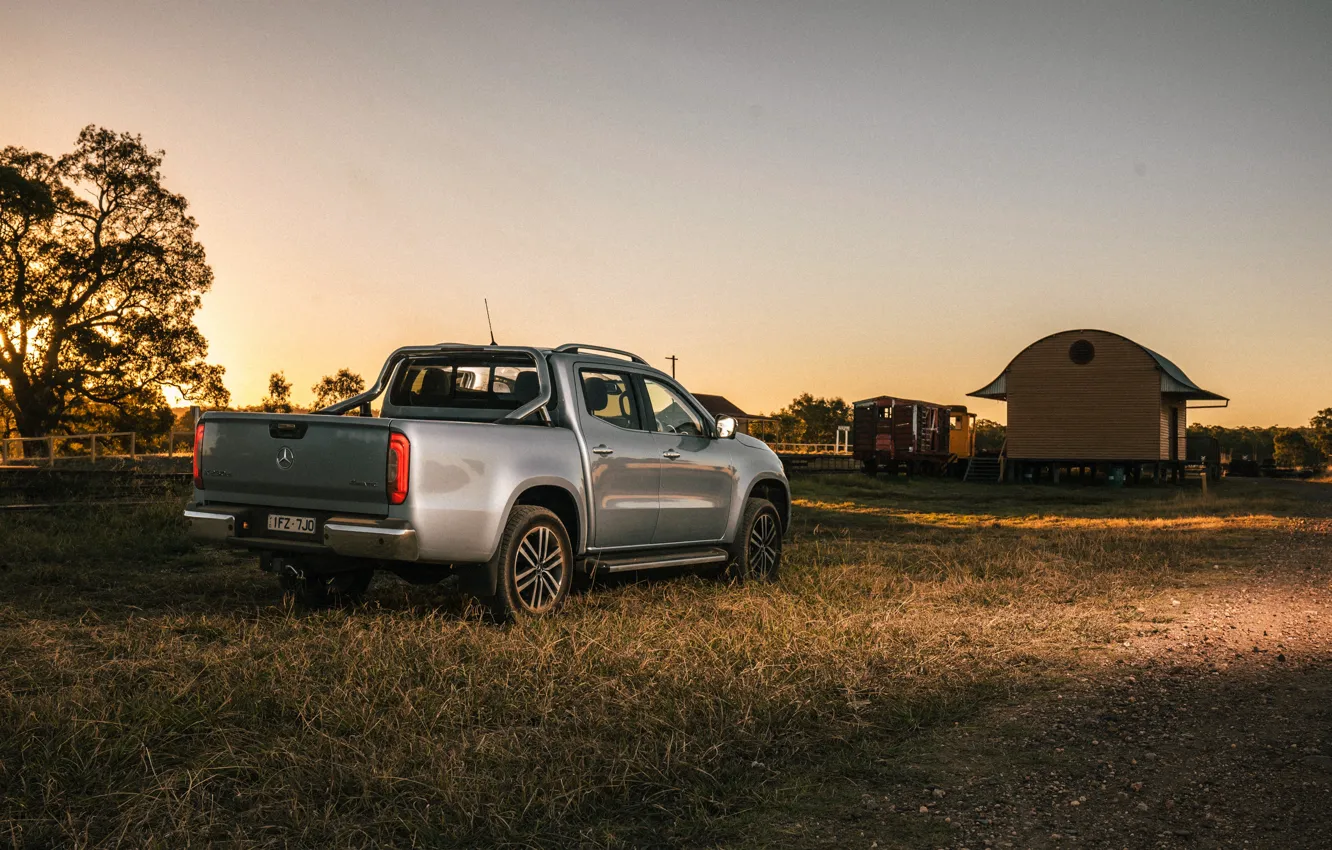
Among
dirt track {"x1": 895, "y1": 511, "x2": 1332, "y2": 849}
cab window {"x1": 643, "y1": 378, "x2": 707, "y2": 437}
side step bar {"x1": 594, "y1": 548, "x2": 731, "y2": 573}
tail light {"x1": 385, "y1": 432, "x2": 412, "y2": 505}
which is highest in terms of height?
cab window {"x1": 643, "y1": 378, "x2": 707, "y2": 437}

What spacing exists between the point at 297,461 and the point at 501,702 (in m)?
2.53

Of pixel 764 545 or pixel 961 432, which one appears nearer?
pixel 764 545

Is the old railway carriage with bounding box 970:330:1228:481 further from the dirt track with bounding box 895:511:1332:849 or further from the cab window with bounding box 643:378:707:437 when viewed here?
the dirt track with bounding box 895:511:1332:849

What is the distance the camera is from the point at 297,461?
6.71 metres

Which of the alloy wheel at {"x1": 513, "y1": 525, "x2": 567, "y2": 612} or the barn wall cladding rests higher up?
the barn wall cladding

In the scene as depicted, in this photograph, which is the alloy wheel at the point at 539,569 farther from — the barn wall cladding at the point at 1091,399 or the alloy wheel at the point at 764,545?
the barn wall cladding at the point at 1091,399

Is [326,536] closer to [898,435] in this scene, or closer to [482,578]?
[482,578]

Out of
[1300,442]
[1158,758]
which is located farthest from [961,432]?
[1300,442]

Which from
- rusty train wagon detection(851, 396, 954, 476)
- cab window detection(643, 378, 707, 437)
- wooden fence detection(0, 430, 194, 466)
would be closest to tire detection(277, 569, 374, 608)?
cab window detection(643, 378, 707, 437)

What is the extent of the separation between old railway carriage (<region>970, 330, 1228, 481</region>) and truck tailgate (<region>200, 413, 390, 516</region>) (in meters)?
36.2

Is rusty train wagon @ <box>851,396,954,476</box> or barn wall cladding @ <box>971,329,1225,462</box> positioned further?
rusty train wagon @ <box>851,396,954,476</box>

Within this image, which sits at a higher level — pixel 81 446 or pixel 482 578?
pixel 81 446

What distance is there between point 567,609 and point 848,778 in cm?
374

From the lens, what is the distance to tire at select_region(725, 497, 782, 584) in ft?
30.5
